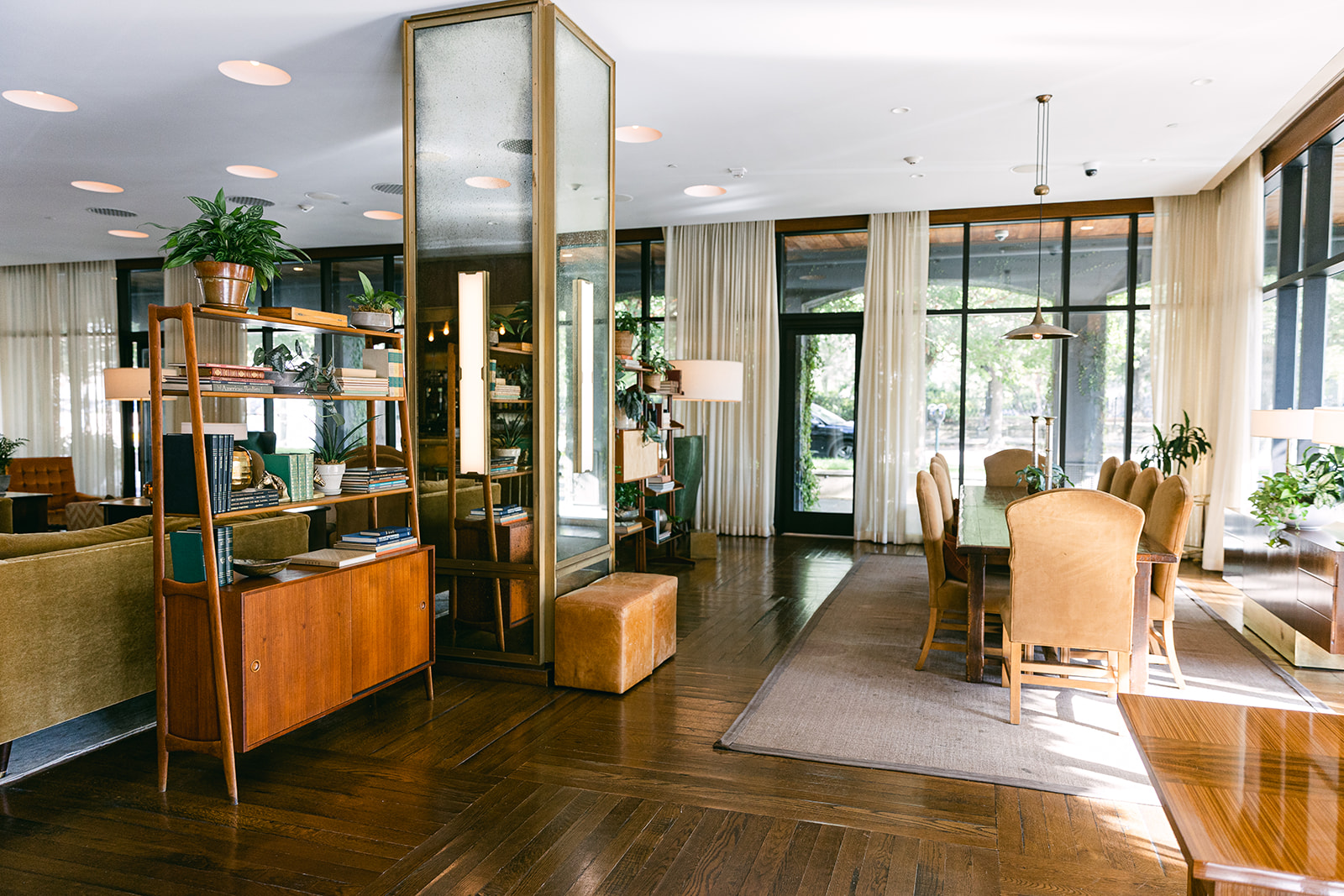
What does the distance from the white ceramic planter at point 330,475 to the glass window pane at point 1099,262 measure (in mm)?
6845

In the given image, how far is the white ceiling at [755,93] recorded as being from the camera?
13.3 feet

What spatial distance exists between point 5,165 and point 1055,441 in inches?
351

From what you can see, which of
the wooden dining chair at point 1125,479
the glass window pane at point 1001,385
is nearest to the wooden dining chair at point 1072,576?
the wooden dining chair at point 1125,479

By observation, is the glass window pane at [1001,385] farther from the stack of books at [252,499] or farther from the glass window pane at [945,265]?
the stack of books at [252,499]

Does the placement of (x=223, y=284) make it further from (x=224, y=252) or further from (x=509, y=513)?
(x=509, y=513)

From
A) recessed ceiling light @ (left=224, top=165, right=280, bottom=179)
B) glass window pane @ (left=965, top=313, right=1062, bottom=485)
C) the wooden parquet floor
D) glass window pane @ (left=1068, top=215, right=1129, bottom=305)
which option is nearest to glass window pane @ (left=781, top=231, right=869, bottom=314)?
glass window pane @ (left=965, top=313, right=1062, bottom=485)

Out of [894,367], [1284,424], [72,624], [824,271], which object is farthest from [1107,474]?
[72,624]

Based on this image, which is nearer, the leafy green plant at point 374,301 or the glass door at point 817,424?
the leafy green plant at point 374,301

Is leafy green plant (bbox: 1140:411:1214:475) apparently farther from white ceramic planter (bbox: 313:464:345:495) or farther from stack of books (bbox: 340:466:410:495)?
white ceramic planter (bbox: 313:464:345:495)

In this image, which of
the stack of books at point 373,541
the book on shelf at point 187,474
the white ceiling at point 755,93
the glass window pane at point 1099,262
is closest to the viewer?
the book on shelf at point 187,474

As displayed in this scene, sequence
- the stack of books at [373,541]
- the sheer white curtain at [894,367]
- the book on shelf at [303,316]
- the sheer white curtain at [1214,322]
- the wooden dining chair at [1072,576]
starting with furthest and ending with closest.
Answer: the sheer white curtain at [894,367]
the sheer white curtain at [1214,322]
the stack of books at [373,541]
the wooden dining chair at [1072,576]
the book on shelf at [303,316]

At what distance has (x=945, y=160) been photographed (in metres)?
6.36

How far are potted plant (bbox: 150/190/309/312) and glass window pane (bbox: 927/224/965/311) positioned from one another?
6493 mm

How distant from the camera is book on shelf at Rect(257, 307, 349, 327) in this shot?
307cm
